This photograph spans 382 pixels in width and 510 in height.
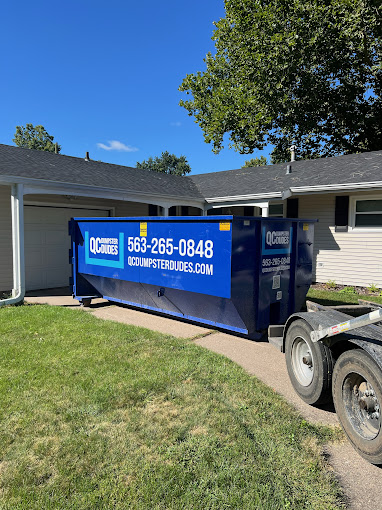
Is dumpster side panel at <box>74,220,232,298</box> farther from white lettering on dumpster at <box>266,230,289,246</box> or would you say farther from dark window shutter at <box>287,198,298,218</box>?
dark window shutter at <box>287,198,298,218</box>

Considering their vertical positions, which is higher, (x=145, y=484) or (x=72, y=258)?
(x=72, y=258)

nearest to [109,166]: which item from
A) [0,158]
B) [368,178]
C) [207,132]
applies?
[0,158]

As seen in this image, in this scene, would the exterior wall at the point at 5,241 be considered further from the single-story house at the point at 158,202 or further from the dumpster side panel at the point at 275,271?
the dumpster side panel at the point at 275,271

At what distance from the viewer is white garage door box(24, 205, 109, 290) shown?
33.4 feet

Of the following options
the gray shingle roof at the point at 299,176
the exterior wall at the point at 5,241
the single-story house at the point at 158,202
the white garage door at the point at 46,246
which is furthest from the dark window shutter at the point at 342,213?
the exterior wall at the point at 5,241

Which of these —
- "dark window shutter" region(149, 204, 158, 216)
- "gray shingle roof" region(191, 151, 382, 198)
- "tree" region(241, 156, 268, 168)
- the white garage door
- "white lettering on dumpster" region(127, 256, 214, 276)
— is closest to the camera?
"white lettering on dumpster" region(127, 256, 214, 276)

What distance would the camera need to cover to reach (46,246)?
10.6 metres

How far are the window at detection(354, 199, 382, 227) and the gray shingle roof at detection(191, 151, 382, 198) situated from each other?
2.93ft

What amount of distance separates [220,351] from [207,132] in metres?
21.5

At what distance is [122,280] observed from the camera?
756cm

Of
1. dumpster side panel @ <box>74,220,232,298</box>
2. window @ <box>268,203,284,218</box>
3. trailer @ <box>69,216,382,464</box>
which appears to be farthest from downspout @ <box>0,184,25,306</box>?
window @ <box>268,203,284,218</box>

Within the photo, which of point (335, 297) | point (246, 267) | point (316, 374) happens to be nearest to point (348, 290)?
point (335, 297)

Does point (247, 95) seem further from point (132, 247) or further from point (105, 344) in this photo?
point (105, 344)

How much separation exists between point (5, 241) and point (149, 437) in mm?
8461
